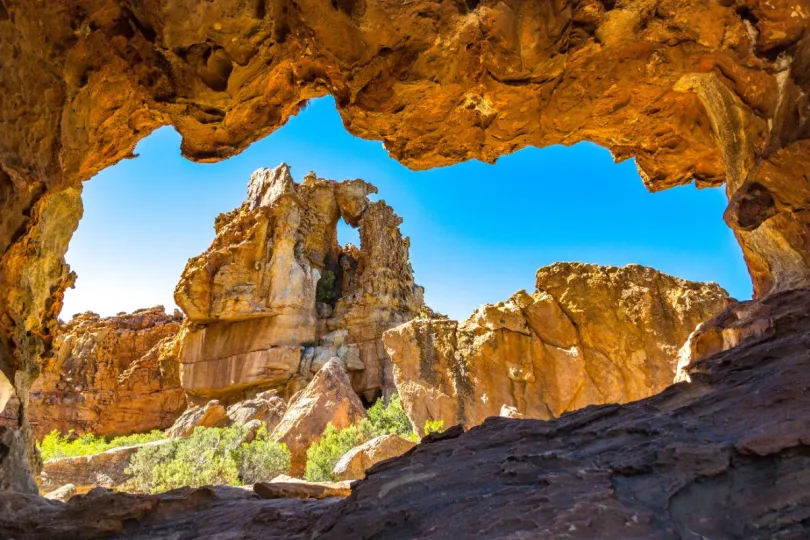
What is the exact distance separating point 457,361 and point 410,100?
37.2 feet

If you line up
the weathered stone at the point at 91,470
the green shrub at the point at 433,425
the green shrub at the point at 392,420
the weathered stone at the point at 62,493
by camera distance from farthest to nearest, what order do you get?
the green shrub at the point at 392,420
the weathered stone at the point at 91,470
the green shrub at the point at 433,425
the weathered stone at the point at 62,493

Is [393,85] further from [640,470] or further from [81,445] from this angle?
[81,445]

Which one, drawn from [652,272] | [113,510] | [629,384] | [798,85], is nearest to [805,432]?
[798,85]

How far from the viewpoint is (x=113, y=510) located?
4.88 m

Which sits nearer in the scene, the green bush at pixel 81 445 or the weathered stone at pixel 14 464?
the weathered stone at pixel 14 464

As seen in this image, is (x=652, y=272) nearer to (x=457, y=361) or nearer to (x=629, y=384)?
(x=629, y=384)

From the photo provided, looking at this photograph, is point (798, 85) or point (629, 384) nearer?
point (798, 85)

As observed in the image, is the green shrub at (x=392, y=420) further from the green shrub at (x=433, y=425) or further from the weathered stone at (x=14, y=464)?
the weathered stone at (x=14, y=464)

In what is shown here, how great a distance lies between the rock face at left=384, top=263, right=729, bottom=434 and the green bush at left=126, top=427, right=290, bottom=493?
19.0 feet

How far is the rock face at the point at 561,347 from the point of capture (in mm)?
14102

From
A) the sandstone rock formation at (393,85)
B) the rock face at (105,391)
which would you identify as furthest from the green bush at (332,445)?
the rock face at (105,391)

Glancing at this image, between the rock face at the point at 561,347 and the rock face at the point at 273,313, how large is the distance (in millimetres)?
16205

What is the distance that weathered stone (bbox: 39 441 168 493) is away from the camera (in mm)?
19328

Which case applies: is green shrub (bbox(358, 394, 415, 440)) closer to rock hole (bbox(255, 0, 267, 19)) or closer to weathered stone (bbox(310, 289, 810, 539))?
weathered stone (bbox(310, 289, 810, 539))
